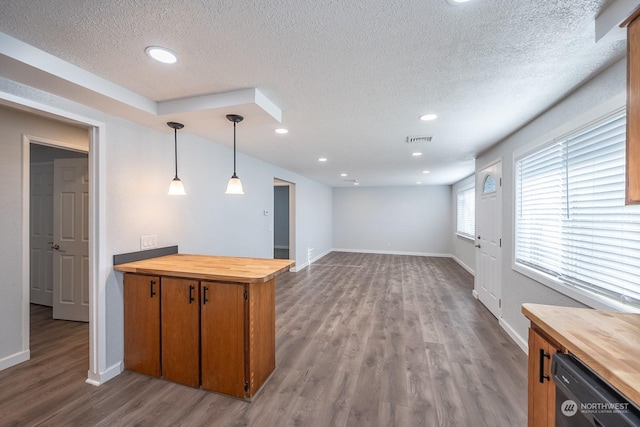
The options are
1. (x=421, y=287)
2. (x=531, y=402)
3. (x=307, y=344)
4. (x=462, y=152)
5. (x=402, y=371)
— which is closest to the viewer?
(x=531, y=402)

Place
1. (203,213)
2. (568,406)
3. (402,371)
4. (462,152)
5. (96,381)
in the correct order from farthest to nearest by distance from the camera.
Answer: (462,152), (203,213), (402,371), (96,381), (568,406)

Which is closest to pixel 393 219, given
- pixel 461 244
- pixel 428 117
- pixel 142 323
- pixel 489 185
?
pixel 461 244

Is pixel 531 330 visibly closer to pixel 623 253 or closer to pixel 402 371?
pixel 623 253

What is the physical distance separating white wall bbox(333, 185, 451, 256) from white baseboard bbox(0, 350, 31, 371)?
25.7 feet

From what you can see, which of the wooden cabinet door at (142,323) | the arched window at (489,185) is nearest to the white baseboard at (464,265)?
the arched window at (489,185)

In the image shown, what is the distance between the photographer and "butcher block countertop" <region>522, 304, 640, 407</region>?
2.64 ft

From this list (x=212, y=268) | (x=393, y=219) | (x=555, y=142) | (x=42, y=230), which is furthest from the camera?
(x=393, y=219)

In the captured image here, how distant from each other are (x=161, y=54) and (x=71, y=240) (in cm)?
317

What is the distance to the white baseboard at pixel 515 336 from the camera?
267 centimetres

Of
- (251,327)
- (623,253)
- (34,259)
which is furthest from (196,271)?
(34,259)

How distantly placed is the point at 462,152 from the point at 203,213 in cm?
389

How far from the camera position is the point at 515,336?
2895 mm

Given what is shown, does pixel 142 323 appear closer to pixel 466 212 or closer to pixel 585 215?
pixel 585 215

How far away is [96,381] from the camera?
2145mm
